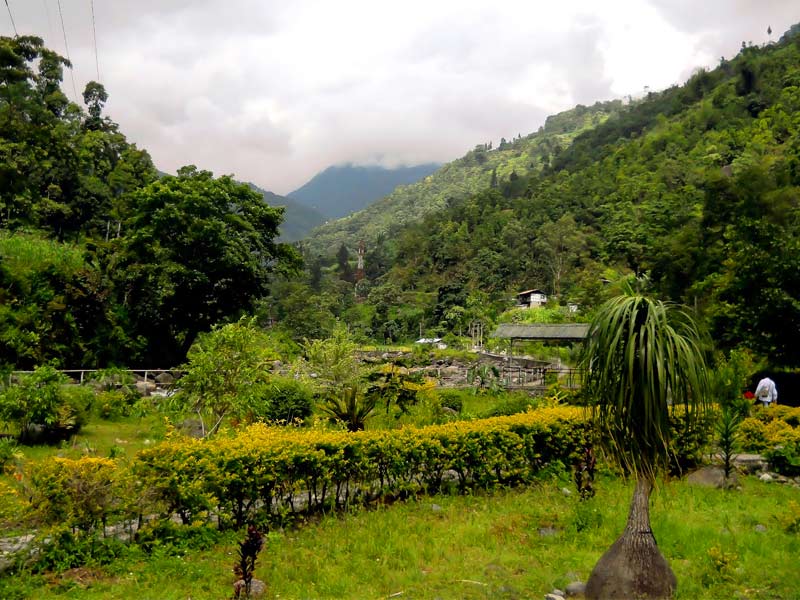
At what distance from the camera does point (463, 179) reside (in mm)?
143125

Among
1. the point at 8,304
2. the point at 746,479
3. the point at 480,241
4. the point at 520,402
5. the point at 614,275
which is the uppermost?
the point at 480,241

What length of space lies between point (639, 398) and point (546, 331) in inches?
757

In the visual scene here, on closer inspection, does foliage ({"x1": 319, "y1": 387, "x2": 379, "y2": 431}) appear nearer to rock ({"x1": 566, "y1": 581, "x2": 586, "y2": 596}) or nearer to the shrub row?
the shrub row

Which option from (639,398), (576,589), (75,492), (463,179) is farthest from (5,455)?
(463,179)

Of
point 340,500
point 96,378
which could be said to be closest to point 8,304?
point 96,378

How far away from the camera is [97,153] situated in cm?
3800

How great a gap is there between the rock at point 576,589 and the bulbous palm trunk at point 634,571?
0.24ft

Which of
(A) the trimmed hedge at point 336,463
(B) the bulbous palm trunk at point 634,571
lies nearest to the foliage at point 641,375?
(B) the bulbous palm trunk at point 634,571

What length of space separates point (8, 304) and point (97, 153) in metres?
24.3

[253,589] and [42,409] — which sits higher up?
[42,409]

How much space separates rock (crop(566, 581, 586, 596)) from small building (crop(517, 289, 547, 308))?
150 ft

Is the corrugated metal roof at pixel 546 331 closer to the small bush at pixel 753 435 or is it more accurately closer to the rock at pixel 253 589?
the small bush at pixel 753 435

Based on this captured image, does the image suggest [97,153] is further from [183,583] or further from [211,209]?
[183,583]

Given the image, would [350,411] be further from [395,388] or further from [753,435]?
[753,435]
